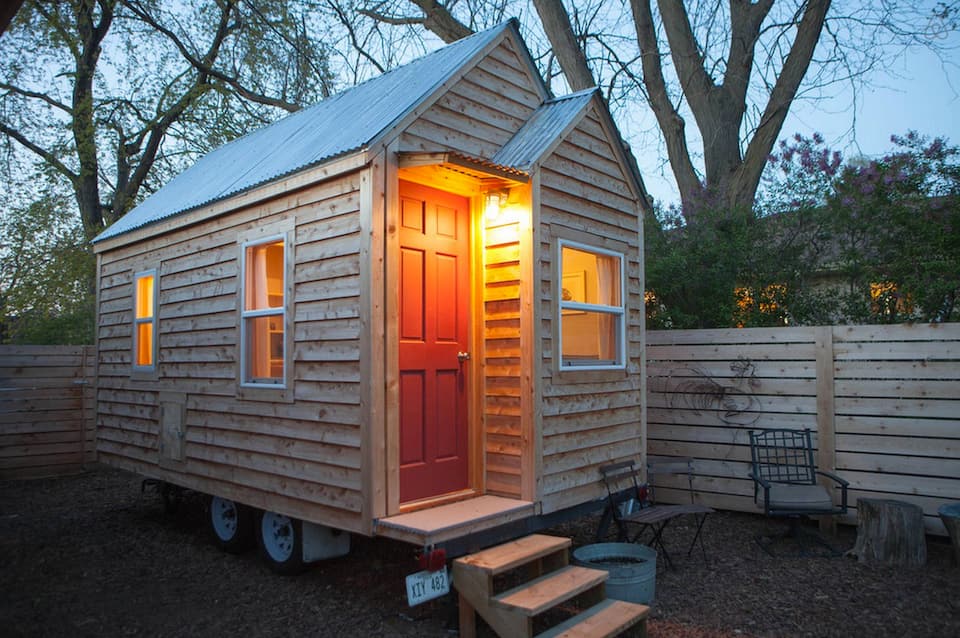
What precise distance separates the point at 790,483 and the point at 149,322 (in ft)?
22.2

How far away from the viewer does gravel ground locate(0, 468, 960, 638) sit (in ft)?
14.4

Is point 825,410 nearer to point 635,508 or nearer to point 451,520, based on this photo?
point 635,508

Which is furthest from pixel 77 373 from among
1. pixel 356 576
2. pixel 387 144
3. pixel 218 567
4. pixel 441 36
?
pixel 441 36

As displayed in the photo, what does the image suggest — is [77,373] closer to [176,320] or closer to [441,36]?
[176,320]

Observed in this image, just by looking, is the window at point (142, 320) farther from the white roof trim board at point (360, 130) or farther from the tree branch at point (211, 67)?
the tree branch at point (211, 67)

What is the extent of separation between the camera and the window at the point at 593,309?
231 inches

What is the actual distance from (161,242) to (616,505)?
529cm

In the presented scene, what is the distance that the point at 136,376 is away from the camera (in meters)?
7.51

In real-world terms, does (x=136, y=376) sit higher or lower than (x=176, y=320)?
lower

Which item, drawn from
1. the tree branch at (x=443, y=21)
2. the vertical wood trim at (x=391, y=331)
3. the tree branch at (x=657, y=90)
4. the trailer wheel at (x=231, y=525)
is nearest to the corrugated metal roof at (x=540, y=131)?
the vertical wood trim at (x=391, y=331)

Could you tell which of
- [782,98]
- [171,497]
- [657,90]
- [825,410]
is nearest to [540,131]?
[825,410]

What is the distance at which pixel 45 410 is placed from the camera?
9938 millimetres

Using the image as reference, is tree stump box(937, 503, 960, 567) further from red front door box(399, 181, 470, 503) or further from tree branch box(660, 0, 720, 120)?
tree branch box(660, 0, 720, 120)

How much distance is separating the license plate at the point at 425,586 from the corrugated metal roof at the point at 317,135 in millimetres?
2769
